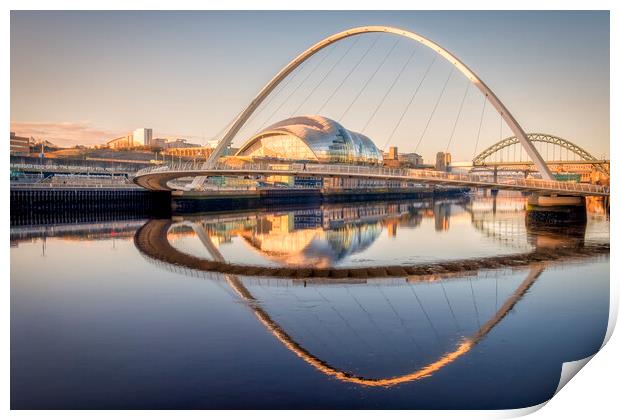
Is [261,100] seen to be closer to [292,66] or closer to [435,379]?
[292,66]

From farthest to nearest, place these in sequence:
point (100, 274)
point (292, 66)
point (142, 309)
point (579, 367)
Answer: point (292, 66) → point (100, 274) → point (142, 309) → point (579, 367)

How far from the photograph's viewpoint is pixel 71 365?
9.10 meters

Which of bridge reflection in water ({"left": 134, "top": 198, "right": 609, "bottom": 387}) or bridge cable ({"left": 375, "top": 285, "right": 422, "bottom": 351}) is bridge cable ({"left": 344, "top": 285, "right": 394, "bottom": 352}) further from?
bridge cable ({"left": 375, "top": 285, "right": 422, "bottom": 351})

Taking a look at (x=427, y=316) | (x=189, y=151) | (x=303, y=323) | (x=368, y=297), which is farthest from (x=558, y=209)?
(x=189, y=151)

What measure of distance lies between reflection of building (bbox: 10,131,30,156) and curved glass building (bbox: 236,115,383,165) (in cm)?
3027

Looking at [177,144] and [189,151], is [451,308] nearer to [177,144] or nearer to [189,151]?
[189,151]

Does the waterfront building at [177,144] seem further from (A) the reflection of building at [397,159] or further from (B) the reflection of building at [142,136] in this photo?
(A) the reflection of building at [397,159]

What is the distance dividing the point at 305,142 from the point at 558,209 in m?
48.8

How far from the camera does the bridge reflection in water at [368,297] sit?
31.5ft

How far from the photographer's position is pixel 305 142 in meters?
81.4

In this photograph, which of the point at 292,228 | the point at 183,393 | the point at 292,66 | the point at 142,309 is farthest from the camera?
the point at 292,66

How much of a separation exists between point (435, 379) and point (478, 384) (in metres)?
0.55

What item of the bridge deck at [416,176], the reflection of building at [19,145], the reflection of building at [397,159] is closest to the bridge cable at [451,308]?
the bridge deck at [416,176]

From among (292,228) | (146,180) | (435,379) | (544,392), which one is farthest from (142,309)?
(146,180)
